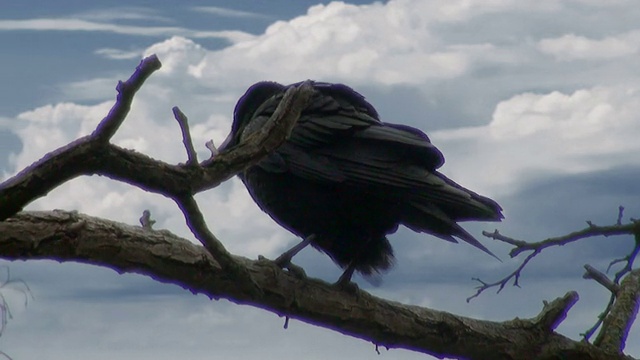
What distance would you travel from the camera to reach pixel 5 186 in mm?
3004

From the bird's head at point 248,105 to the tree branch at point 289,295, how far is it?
1.30 m

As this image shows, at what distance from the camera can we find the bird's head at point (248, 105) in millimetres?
5340

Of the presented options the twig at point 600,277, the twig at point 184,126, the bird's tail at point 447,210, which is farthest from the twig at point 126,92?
the twig at point 600,277

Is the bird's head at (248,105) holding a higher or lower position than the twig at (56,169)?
higher

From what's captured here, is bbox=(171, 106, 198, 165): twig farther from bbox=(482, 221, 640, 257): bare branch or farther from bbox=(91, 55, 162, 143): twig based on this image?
bbox=(482, 221, 640, 257): bare branch

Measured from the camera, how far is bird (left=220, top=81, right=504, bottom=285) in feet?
14.8

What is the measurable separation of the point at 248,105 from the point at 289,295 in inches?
61.5

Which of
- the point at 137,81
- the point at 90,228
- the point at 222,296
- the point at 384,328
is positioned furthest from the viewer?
the point at 384,328

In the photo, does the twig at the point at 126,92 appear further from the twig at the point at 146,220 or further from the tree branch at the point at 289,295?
the twig at the point at 146,220

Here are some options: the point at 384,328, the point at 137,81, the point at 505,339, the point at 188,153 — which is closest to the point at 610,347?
the point at 505,339

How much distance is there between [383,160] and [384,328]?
2.60 feet

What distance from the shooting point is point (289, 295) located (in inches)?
165

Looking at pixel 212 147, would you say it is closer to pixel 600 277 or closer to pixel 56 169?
pixel 56 169

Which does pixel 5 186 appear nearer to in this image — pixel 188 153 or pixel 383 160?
pixel 188 153
